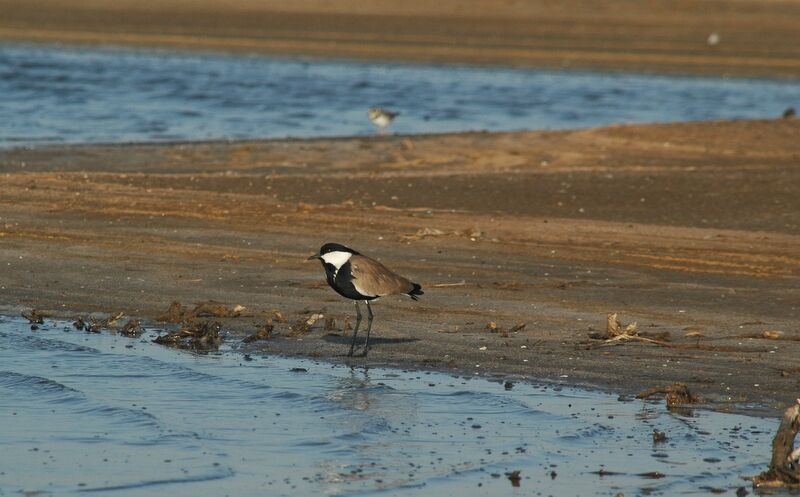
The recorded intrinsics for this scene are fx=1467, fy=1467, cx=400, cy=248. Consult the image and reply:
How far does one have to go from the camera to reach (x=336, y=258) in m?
9.55

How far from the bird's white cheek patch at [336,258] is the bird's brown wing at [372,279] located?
2.1 inches

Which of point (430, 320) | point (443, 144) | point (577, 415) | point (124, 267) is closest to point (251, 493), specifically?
point (577, 415)

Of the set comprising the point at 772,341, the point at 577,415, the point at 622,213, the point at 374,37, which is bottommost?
the point at 577,415

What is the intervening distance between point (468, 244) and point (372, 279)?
382 cm

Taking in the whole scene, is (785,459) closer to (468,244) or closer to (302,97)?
(468,244)

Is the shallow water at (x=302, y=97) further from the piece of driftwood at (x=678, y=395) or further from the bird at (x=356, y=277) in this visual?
the piece of driftwood at (x=678, y=395)

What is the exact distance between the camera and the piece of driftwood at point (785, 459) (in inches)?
254

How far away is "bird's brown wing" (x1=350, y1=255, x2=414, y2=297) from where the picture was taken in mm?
9469

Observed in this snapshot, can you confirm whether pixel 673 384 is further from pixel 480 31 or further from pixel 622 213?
pixel 480 31

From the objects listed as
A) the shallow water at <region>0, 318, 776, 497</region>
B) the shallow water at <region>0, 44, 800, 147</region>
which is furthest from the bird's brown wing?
the shallow water at <region>0, 44, 800, 147</region>

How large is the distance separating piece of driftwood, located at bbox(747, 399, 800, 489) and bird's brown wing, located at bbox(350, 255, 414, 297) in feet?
10.9

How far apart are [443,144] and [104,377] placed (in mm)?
12515

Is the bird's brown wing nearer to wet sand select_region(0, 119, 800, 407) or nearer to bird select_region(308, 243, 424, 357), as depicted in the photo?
bird select_region(308, 243, 424, 357)

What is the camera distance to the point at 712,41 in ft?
157
